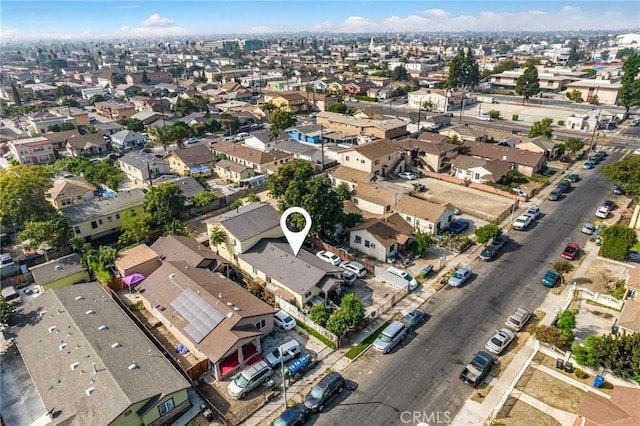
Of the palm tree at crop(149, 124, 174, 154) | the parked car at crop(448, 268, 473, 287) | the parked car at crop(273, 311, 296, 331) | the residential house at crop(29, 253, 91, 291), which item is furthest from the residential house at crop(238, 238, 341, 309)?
the palm tree at crop(149, 124, 174, 154)

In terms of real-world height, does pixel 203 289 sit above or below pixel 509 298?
above

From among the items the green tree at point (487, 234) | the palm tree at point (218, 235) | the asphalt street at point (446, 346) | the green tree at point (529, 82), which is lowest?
the asphalt street at point (446, 346)

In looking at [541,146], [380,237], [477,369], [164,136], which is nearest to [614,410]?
[477,369]

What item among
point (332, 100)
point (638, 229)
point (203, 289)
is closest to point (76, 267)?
point (203, 289)

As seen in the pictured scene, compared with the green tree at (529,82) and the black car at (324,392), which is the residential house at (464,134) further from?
the black car at (324,392)

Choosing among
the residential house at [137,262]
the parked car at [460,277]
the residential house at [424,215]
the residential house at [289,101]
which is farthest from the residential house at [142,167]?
the residential house at [289,101]

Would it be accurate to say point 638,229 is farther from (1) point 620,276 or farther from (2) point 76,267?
(2) point 76,267
